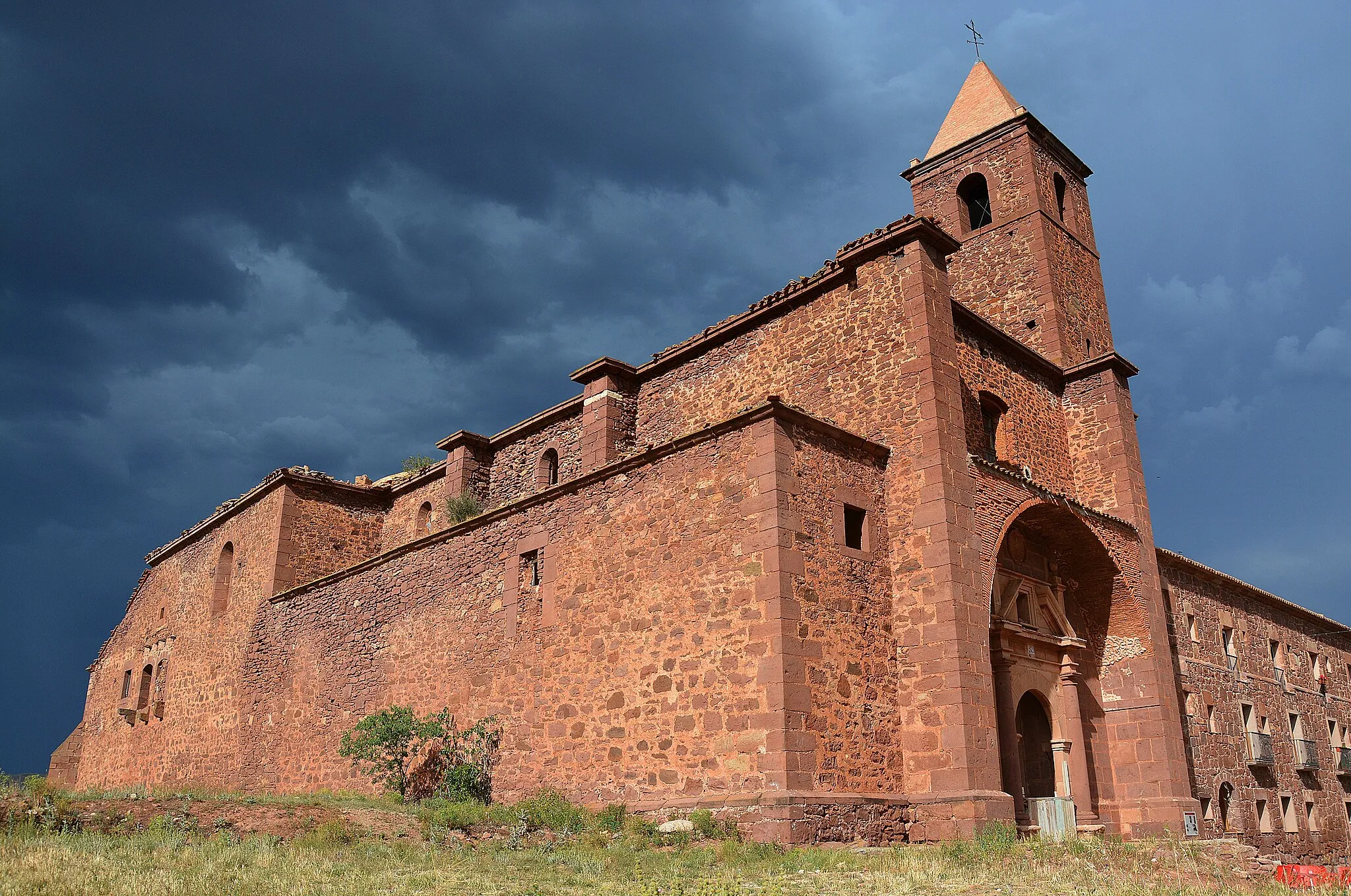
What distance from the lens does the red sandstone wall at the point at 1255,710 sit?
22609 mm

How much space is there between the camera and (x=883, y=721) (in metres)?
14.0

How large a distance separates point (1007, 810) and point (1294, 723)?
18.2m

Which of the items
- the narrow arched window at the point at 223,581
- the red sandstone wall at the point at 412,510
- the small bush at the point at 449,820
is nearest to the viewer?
the small bush at the point at 449,820

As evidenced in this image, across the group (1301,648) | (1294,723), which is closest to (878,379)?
(1294,723)

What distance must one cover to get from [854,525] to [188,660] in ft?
66.7

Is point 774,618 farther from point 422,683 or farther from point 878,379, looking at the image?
point 422,683

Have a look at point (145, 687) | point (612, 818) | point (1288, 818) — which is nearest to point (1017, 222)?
point (1288, 818)

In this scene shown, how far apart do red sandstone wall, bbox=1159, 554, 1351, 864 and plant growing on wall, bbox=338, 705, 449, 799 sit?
50.3 ft

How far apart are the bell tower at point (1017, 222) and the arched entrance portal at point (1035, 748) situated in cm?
735

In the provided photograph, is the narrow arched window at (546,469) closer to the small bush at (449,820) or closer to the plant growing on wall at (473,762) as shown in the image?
the plant growing on wall at (473,762)

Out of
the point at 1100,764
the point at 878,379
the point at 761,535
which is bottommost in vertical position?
the point at 1100,764

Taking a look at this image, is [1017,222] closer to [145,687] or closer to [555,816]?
[555,816]

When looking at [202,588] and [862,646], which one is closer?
[862,646]

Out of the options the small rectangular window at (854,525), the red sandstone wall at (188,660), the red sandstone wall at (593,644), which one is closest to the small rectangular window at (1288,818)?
the small rectangular window at (854,525)
